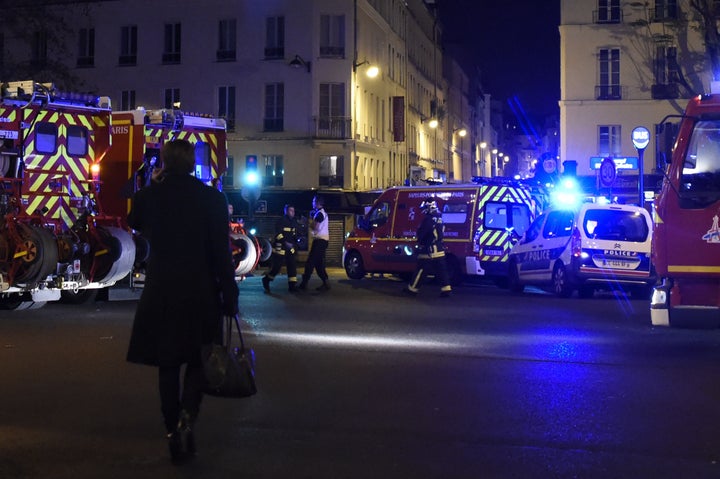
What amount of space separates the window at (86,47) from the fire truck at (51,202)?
32.4 m

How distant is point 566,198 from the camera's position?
17922 millimetres

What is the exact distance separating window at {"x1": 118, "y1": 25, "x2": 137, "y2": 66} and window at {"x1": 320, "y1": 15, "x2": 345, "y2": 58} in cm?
966

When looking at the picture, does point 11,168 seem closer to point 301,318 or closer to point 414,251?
point 301,318

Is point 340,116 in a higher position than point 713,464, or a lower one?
higher

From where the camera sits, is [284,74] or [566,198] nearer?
[566,198]

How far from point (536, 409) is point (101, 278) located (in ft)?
27.3

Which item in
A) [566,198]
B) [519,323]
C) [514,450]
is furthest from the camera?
[566,198]

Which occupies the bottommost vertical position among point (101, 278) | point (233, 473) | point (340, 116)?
point (233, 473)

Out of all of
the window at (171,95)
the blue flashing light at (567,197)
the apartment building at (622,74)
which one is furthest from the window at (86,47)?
the blue flashing light at (567,197)

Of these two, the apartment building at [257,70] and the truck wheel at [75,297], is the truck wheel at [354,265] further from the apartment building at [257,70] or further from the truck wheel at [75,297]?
the apartment building at [257,70]

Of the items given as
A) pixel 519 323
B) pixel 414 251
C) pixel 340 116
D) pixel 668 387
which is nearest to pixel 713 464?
pixel 668 387

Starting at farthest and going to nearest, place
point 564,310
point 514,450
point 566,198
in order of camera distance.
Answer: point 566,198
point 564,310
point 514,450

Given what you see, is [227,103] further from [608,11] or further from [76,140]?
[76,140]

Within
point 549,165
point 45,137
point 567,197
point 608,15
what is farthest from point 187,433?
point 608,15
